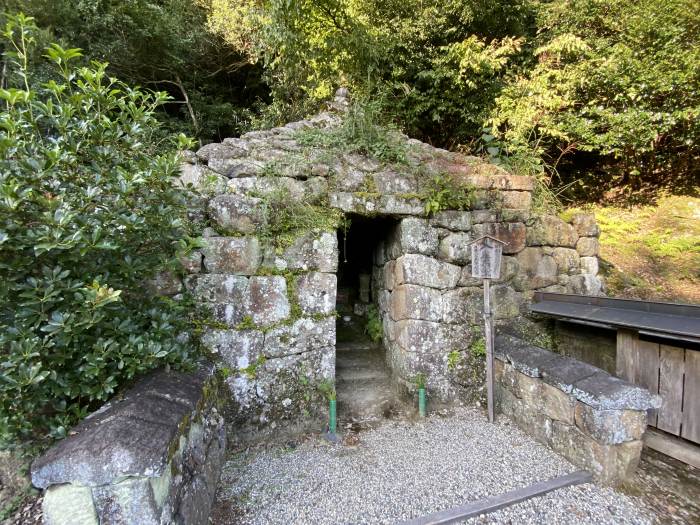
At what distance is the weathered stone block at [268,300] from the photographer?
2.71 metres

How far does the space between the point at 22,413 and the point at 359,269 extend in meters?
3.74

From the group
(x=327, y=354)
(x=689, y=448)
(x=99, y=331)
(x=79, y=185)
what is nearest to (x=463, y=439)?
(x=327, y=354)

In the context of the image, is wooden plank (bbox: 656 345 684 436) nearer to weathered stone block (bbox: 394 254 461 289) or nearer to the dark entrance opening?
weathered stone block (bbox: 394 254 461 289)

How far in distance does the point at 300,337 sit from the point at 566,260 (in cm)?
298

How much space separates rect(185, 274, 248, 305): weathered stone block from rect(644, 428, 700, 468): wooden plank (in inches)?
133

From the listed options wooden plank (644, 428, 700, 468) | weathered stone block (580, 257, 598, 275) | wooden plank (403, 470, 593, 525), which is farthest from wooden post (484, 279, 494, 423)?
weathered stone block (580, 257, 598, 275)

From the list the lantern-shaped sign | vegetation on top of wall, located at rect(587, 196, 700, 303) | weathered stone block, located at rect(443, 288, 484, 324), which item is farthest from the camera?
vegetation on top of wall, located at rect(587, 196, 700, 303)

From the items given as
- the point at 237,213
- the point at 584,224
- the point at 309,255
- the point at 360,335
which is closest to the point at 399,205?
the point at 309,255

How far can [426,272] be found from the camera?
3.12 metres

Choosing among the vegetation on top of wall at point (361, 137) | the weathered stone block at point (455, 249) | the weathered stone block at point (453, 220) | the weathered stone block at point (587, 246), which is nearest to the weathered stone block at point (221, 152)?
the vegetation on top of wall at point (361, 137)

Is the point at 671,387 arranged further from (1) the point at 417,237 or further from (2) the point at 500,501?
(1) the point at 417,237

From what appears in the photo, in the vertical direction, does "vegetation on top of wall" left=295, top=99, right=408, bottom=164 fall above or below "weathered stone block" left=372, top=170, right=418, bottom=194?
above

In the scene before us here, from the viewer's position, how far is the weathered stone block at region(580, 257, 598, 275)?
3588mm

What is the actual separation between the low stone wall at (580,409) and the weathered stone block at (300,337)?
1683mm
